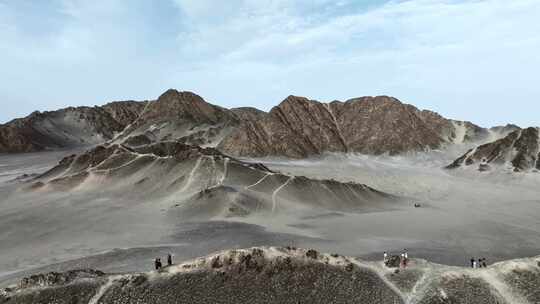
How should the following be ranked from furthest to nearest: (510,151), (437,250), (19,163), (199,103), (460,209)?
(199,103) → (19,163) → (510,151) → (460,209) → (437,250)

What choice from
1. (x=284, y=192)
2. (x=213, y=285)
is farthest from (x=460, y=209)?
(x=213, y=285)

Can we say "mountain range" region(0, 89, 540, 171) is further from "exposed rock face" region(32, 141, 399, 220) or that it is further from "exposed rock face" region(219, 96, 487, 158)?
"exposed rock face" region(32, 141, 399, 220)

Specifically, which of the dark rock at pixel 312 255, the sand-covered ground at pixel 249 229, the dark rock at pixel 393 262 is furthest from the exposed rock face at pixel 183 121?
the dark rock at pixel 393 262

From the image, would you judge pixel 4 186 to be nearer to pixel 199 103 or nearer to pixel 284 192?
pixel 284 192

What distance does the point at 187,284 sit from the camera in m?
24.3

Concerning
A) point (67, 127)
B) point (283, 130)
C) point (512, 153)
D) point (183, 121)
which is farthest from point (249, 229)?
point (67, 127)

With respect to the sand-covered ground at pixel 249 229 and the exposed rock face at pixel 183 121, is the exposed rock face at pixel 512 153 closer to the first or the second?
the sand-covered ground at pixel 249 229

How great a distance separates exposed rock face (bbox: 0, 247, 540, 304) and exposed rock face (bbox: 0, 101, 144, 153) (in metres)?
113

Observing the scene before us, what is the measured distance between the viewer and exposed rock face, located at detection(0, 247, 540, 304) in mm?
23562

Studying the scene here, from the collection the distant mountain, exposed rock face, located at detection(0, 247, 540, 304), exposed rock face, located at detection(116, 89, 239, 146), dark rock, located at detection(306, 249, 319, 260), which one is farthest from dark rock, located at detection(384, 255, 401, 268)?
exposed rock face, located at detection(116, 89, 239, 146)

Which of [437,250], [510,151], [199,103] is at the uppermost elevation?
[199,103]

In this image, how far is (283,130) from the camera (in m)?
114

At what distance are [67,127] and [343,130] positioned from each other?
268ft

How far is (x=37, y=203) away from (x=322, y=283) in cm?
4342
